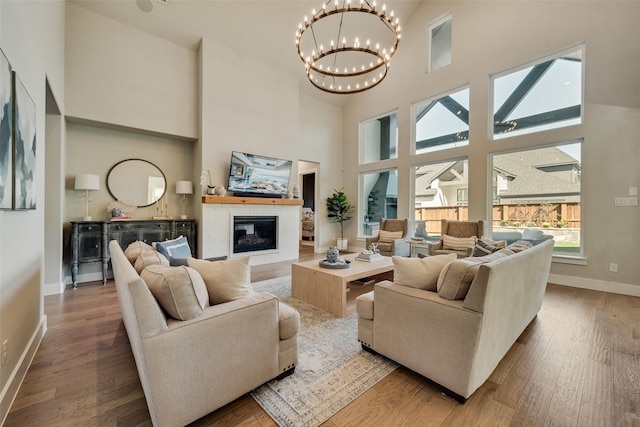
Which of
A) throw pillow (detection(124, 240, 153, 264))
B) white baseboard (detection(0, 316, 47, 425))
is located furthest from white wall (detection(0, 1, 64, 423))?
throw pillow (detection(124, 240, 153, 264))

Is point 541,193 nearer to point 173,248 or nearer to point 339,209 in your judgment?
point 339,209

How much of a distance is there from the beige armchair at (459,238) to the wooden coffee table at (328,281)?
1.71 m

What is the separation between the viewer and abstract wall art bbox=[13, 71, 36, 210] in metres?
1.66

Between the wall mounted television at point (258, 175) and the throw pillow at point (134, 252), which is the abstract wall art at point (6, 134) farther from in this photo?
the wall mounted television at point (258, 175)

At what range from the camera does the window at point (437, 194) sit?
17.5 feet

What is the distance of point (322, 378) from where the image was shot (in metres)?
1.75

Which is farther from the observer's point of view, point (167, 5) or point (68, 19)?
point (167, 5)

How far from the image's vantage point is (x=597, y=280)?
3811mm

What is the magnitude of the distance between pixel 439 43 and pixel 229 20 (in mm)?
4313

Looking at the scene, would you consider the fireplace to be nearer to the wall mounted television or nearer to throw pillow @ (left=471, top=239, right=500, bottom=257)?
the wall mounted television

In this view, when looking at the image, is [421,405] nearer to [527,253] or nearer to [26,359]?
[527,253]

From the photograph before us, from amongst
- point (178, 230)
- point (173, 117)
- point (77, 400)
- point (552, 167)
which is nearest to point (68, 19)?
point (173, 117)

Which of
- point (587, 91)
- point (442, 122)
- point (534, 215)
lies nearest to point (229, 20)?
point (442, 122)

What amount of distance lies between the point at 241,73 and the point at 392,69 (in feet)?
11.5
